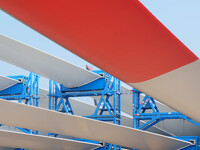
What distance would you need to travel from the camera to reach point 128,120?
82.7ft

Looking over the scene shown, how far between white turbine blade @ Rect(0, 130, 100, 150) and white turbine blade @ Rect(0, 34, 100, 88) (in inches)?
133

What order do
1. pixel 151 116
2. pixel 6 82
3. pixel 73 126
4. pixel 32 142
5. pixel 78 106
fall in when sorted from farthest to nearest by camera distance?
1. pixel 78 106
2. pixel 6 82
3. pixel 151 116
4. pixel 32 142
5. pixel 73 126

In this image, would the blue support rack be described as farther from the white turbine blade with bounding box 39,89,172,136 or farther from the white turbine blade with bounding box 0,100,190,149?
the white turbine blade with bounding box 0,100,190,149

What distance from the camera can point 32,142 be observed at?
12.8 meters

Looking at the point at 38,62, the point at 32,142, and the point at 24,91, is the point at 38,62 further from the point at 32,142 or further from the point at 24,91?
the point at 24,91

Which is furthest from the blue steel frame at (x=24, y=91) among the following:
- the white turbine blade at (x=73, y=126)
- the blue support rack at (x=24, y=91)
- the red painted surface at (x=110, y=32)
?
the red painted surface at (x=110, y=32)

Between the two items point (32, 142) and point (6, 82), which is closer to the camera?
point (32, 142)

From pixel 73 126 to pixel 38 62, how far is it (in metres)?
4.30

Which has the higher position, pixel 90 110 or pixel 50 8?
pixel 90 110

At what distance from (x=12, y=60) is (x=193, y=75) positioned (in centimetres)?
1231

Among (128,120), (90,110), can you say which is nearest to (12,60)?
(90,110)

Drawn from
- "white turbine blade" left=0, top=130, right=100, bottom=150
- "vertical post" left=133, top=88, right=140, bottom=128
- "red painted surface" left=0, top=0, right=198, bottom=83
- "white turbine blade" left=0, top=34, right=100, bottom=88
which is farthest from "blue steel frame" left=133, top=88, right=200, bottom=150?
"red painted surface" left=0, top=0, right=198, bottom=83

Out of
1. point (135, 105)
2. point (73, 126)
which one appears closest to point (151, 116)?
point (135, 105)

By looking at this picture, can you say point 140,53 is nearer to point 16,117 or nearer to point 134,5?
point 134,5
